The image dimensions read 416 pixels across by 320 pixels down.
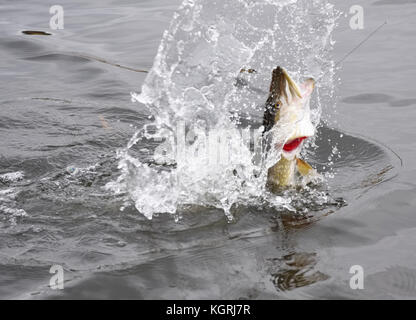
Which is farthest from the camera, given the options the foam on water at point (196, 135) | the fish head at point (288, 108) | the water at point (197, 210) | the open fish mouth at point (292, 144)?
the foam on water at point (196, 135)

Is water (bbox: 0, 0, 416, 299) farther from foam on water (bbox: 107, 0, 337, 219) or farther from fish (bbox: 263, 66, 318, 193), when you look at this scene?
fish (bbox: 263, 66, 318, 193)

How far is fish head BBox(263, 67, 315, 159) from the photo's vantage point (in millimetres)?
4254

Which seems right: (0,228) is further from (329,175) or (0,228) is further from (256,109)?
(256,109)

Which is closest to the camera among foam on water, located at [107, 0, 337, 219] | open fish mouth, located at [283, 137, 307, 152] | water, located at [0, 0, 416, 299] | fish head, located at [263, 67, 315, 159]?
water, located at [0, 0, 416, 299]

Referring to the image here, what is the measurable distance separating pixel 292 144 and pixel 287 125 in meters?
0.22

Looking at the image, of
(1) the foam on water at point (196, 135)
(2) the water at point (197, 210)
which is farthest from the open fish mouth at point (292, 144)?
(2) the water at point (197, 210)

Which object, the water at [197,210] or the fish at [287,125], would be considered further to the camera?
the fish at [287,125]

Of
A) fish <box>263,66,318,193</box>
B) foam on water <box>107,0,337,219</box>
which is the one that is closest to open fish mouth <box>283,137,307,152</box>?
fish <box>263,66,318,193</box>

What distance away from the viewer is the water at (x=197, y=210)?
3699mm

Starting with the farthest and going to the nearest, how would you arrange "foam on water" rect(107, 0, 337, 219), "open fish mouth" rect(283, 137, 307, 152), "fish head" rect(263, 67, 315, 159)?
"foam on water" rect(107, 0, 337, 219)
"open fish mouth" rect(283, 137, 307, 152)
"fish head" rect(263, 67, 315, 159)

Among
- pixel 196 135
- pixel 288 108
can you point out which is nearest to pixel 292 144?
pixel 288 108

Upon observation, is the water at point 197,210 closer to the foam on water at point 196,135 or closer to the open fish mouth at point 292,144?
the foam on water at point 196,135

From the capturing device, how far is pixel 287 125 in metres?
4.43

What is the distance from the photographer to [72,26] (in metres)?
10.4
